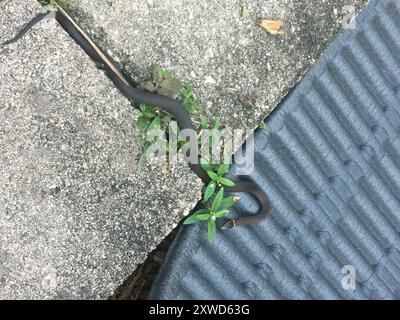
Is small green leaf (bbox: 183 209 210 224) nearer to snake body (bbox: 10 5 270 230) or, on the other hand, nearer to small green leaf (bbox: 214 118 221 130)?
snake body (bbox: 10 5 270 230)

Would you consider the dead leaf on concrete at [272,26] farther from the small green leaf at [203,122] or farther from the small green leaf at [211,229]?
the small green leaf at [211,229]

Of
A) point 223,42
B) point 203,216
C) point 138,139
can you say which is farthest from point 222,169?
point 223,42

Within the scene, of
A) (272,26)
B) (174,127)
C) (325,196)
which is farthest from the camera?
(325,196)

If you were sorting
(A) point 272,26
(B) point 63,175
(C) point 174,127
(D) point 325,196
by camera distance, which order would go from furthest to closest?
(D) point 325,196
(A) point 272,26
(C) point 174,127
(B) point 63,175

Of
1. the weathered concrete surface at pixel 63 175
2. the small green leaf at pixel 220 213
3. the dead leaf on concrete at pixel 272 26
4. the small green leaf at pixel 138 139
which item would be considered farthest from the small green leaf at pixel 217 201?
the dead leaf on concrete at pixel 272 26

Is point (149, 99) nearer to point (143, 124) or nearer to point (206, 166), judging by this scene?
point (143, 124)
